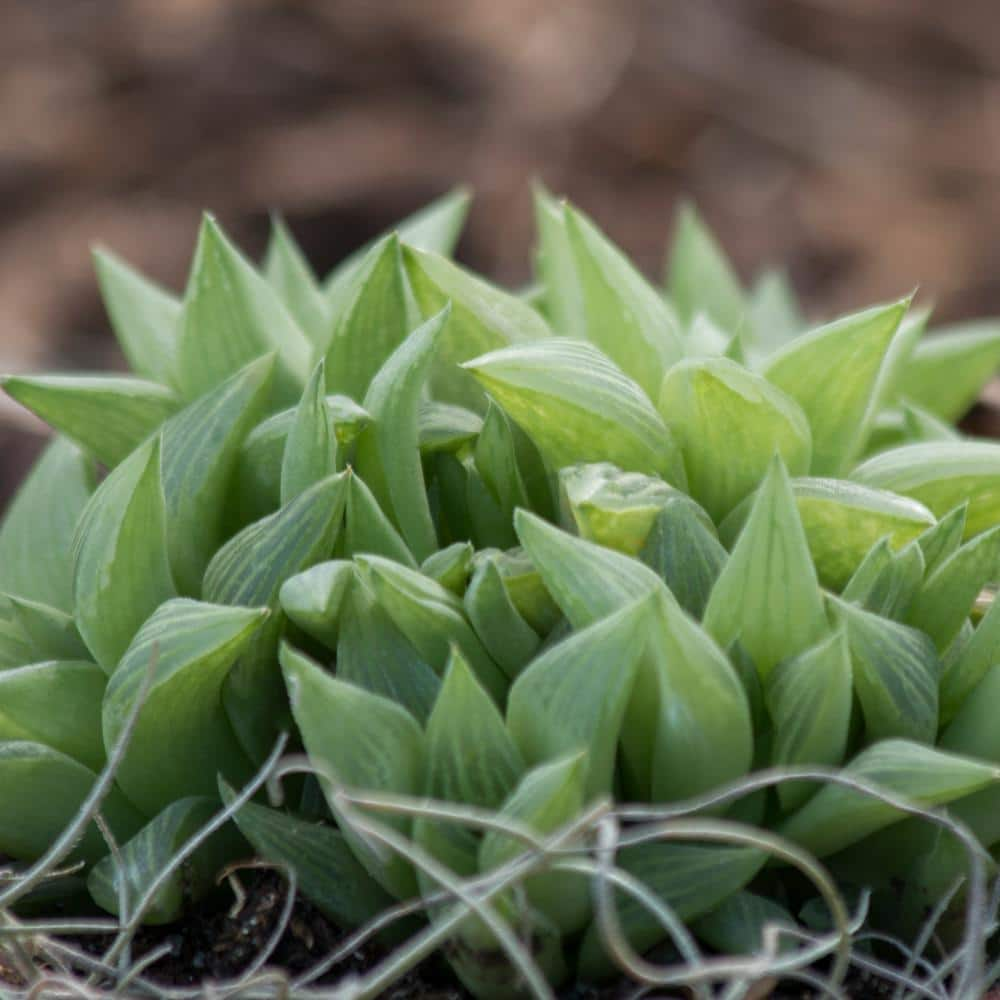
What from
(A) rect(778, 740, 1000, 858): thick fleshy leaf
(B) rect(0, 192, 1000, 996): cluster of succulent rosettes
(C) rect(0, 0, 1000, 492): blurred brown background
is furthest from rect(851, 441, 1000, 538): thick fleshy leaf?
(C) rect(0, 0, 1000, 492): blurred brown background

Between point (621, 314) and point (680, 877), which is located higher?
point (621, 314)

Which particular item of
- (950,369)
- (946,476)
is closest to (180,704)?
(946,476)

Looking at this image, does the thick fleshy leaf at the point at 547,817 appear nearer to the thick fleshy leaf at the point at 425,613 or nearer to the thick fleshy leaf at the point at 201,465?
the thick fleshy leaf at the point at 425,613

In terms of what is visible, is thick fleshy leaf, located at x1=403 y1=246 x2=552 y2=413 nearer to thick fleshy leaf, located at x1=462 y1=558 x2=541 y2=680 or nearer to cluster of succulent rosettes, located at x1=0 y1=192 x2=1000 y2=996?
cluster of succulent rosettes, located at x1=0 y1=192 x2=1000 y2=996

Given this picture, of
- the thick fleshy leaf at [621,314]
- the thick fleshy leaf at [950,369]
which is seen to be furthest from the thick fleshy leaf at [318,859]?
the thick fleshy leaf at [950,369]

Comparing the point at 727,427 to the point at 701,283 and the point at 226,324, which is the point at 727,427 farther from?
the point at 701,283

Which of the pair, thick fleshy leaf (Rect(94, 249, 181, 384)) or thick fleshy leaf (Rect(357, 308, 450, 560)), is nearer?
thick fleshy leaf (Rect(357, 308, 450, 560))

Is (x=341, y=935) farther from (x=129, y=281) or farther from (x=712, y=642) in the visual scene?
(x=129, y=281)
